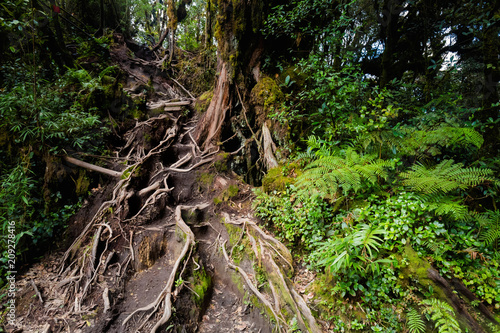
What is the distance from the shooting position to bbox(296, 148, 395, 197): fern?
100 inches

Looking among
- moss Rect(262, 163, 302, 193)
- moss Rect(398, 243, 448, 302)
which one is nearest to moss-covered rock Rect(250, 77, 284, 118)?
moss Rect(262, 163, 302, 193)

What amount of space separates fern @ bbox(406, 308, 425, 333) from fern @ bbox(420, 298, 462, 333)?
0.09m

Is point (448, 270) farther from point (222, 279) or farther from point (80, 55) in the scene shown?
point (80, 55)

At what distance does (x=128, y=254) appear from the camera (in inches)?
151

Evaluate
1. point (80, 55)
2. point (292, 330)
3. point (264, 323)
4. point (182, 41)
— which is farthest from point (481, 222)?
point (182, 41)

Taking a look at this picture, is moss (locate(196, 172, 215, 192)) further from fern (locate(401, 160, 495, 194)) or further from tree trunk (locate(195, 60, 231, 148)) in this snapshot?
fern (locate(401, 160, 495, 194))

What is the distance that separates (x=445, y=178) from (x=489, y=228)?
60cm

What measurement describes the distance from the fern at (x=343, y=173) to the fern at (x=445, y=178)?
1.00 ft

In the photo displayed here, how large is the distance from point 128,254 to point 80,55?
8.88 m

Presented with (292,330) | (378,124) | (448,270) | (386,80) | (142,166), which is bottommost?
A: (292,330)

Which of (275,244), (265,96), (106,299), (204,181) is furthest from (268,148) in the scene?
(106,299)

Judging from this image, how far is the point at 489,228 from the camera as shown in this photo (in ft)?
7.11

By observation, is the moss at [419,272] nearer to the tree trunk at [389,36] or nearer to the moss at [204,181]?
the moss at [204,181]

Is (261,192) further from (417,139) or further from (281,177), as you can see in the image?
(417,139)
